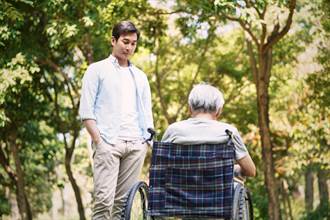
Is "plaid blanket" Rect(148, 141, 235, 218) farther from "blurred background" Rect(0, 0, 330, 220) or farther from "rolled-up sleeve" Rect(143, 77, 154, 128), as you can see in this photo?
"blurred background" Rect(0, 0, 330, 220)

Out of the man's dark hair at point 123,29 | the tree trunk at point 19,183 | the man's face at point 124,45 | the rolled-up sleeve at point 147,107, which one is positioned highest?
the man's dark hair at point 123,29

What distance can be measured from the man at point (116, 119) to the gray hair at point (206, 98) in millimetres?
607

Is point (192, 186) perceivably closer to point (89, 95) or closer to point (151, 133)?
point (151, 133)

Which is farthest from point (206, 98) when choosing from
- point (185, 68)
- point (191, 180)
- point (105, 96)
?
point (185, 68)

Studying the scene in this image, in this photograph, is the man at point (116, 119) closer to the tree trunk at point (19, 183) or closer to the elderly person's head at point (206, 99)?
the elderly person's head at point (206, 99)

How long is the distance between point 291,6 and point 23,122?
7.18 meters

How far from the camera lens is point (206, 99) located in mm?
4133

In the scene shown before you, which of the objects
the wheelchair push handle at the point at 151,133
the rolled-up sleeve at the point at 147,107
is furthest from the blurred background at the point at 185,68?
the wheelchair push handle at the point at 151,133

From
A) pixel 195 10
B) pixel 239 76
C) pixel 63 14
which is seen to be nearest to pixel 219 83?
pixel 239 76

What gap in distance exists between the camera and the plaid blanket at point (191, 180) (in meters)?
4.06

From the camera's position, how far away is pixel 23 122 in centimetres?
1435

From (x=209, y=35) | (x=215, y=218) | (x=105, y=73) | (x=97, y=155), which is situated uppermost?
(x=209, y=35)

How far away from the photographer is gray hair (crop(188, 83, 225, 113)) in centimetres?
412

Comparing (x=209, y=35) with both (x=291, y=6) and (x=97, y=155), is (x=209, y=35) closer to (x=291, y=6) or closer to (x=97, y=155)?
(x=291, y=6)
